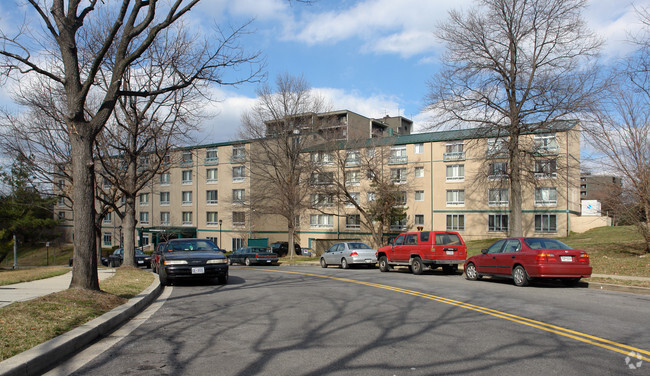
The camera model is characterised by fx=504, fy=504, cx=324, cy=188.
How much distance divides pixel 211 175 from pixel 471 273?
47661 mm

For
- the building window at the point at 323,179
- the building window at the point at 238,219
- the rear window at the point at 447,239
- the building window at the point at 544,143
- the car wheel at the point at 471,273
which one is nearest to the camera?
the car wheel at the point at 471,273

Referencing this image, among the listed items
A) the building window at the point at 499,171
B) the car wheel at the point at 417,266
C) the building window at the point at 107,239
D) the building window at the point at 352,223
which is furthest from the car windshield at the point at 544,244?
the building window at the point at 107,239

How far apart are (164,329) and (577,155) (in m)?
44.0

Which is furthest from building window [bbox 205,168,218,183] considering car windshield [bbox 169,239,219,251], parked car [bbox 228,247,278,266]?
car windshield [bbox 169,239,219,251]

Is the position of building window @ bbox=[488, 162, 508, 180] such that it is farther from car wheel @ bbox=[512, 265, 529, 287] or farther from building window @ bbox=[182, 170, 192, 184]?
building window @ bbox=[182, 170, 192, 184]

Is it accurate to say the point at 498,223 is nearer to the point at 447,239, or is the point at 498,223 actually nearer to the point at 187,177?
the point at 447,239

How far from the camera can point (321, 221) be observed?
186 ft

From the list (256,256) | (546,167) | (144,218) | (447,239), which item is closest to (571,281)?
(447,239)

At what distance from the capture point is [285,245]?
Result: 5491 cm

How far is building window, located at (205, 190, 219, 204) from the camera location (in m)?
60.6

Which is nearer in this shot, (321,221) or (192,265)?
(192,265)

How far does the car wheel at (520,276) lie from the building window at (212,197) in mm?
48802

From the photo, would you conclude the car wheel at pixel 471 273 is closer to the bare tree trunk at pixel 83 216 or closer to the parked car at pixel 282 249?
the bare tree trunk at pixel 83 216

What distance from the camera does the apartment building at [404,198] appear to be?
4391 centimetres
